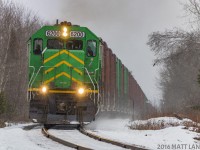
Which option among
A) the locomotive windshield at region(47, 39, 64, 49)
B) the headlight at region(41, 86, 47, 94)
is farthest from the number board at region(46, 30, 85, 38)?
the headlight at region(41, 86, 47, 94)

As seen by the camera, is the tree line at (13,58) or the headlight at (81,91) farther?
the tree line at (13,58)

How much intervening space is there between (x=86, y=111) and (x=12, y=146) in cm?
616

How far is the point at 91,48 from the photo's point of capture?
48.8ft

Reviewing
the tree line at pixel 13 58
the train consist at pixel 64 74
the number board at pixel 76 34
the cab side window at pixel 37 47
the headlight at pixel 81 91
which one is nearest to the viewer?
the train consist at pixel 64 74

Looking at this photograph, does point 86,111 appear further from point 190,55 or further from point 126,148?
point 190,55

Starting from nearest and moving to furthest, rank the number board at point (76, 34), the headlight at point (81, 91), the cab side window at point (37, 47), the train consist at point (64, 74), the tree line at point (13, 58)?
1. the train consist at point (64, 74)
2. the headlight at point (81, 91)
3. the number board at point (76, 34)
4. the cab side window at point (37, 47)
5. the tree line at point (13, 58)

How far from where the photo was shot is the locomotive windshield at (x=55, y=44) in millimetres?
14748

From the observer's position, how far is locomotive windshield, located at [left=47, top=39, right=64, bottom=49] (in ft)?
48.4

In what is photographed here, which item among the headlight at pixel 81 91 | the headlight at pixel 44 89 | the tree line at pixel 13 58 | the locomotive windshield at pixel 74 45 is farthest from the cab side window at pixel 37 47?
the tree line at pixel 13 58

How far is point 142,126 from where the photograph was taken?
49.9ft

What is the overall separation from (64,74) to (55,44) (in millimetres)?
1296

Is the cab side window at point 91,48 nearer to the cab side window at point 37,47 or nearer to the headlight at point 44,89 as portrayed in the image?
the cab side window at point 37,47

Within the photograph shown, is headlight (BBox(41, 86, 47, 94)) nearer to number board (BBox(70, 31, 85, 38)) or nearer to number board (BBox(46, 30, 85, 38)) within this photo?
number board (BBox(46, 30, 85, 38))

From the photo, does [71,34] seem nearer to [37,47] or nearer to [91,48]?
[91,48]
